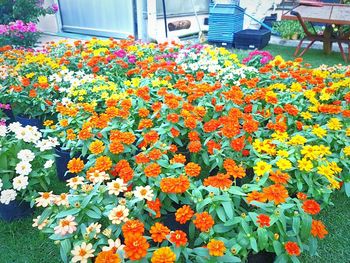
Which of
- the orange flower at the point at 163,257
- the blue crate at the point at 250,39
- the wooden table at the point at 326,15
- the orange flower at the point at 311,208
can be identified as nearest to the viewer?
the orange flower at the point at 163,257

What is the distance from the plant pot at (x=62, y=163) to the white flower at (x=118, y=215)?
1.13 m

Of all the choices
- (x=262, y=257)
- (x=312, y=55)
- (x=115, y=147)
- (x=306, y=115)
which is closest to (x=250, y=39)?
(x=312, y=55)

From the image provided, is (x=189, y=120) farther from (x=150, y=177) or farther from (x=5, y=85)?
(x=5, y=85)

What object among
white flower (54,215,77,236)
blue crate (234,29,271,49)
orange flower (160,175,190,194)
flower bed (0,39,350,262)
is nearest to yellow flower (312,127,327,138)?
flower bed (0,39,350,262)

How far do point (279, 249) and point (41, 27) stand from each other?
A: 347 inches

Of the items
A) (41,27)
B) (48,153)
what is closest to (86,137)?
(48,153)

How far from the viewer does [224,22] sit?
20.5 ft

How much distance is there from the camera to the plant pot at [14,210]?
1.98 meters

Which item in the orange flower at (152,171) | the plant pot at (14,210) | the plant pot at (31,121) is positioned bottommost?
the plant pot at (14,210)

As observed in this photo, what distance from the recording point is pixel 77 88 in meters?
2.65

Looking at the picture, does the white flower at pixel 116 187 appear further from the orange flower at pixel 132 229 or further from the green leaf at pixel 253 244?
the green leaf at pixel 253 244

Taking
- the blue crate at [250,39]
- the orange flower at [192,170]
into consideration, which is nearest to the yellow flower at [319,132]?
the orange flower at [192,170]

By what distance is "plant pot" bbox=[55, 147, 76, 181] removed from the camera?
2305mm

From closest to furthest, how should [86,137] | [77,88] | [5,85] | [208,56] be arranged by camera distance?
[86,137] → [77,88] → [5,85] → [208,56]
